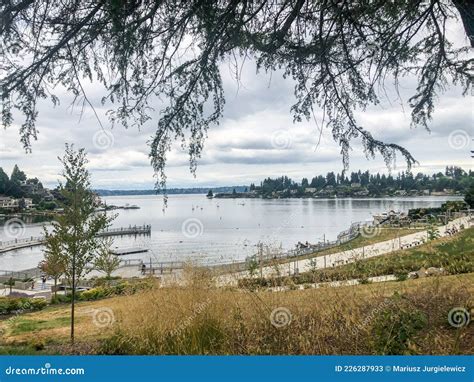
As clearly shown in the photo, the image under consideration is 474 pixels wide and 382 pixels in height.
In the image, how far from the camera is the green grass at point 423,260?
8546 millimetres

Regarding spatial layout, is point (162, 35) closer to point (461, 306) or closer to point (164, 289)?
point (164, 289)

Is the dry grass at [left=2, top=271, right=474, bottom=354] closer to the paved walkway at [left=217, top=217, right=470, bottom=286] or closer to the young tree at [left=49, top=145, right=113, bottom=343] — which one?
the paved walkway at [left=217, top=217, right=470, bottom=286]

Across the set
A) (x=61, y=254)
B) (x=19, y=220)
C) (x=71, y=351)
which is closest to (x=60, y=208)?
(x=61, y=254)

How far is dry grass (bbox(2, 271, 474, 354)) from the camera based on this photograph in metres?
3.54

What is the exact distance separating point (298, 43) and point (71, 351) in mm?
4106

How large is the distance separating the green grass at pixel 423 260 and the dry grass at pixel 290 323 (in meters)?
3.63

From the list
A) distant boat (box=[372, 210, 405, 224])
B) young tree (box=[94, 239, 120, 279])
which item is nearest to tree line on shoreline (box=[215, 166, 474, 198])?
young tree (box=[94, 239, 120, 279])

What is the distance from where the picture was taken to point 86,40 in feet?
11.5

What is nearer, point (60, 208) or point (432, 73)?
point (432, 73)

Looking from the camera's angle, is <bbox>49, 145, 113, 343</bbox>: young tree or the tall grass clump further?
<bbox>49, 145, 113, 343</bbox>: young tree

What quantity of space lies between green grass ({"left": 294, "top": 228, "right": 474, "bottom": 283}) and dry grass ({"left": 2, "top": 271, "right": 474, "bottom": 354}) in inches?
143

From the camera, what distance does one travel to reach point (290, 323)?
430cm

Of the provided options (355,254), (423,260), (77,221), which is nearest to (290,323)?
(77,221)

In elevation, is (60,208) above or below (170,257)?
above
